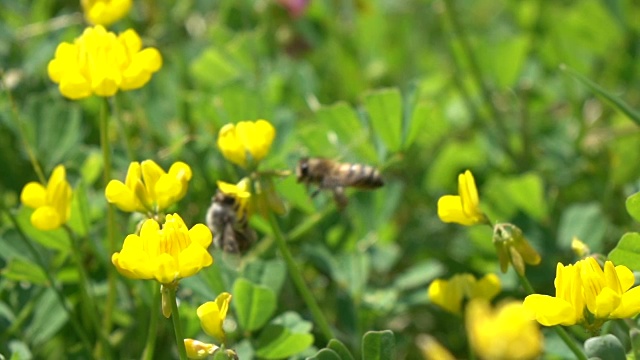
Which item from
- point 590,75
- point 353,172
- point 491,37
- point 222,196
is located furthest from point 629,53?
point 222,196

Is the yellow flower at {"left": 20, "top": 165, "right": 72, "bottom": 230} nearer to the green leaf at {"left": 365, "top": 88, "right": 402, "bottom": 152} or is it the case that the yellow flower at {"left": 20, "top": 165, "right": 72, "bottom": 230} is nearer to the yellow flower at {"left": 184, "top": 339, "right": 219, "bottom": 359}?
the yellow flower at {"left": 184, "top": 339, "right": 219, "bottom": 359}

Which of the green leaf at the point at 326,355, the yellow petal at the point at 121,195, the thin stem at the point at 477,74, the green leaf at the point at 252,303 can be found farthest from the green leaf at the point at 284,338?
the thin stem at the point at 477,74

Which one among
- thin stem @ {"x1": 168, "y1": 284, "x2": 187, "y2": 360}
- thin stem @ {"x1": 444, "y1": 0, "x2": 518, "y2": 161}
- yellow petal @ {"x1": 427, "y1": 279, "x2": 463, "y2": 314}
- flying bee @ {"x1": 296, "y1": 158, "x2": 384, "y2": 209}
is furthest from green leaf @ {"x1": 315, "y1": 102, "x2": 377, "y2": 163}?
thin stem @ {"x1": 168, "y1": 284, "x2": 187, "y2": 360}

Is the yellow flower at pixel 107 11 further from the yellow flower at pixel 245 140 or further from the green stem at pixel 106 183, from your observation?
the yellow flower at pixel 245 140

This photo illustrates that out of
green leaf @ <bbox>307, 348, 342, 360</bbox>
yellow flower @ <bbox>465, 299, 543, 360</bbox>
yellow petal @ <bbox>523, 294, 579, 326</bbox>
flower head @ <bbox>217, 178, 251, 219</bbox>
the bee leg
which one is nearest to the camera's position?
yellow flower @ <bbox>465, 299, 543, 360</bbox>

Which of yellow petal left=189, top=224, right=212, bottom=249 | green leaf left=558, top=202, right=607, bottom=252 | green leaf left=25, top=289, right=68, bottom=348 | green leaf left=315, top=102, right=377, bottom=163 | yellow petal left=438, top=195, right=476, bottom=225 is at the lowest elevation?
green leaf left=558, top=202, right=607, bottom=252

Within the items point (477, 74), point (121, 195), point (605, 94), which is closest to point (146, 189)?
point (121, 195)

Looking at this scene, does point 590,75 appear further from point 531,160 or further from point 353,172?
point 353,172
